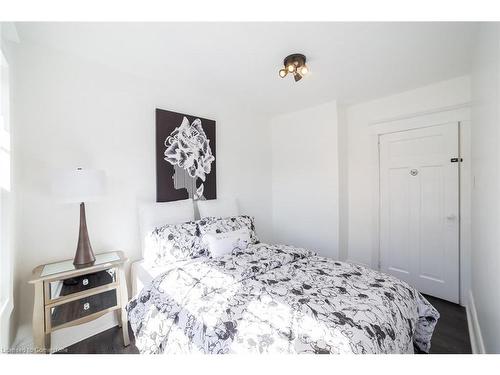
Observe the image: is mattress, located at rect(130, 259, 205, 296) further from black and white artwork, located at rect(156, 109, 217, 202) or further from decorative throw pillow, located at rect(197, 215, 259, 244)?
black and white artwork, located at rect(156, 109, 217, 202)

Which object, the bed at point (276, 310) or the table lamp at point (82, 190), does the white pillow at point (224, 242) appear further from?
the table lamp at point (82, 190)

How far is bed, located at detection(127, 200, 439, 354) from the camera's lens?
3.24ft

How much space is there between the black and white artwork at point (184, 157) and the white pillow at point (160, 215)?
0.45 feet

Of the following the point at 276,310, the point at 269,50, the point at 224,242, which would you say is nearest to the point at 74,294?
the point at 224,242

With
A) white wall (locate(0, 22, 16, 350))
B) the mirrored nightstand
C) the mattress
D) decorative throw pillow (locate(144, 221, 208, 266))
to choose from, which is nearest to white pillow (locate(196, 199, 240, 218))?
decorative throw pillow (locate(144, 221, 208, 266))

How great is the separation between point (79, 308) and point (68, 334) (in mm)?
389

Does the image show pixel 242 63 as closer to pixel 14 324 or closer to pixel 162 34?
pixel 162 34

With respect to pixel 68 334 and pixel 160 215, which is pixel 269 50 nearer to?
pixel 160 215

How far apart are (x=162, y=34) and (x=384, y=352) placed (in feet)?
7.63

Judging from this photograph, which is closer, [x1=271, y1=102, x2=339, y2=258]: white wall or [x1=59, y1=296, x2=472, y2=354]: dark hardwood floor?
[x1=59, y1=296, x2=472, y2=354]: dark hardwood floor

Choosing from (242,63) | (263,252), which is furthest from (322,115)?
(263,252)

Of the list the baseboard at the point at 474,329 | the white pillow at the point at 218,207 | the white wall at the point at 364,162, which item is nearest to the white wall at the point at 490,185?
the baseboard at the point at 474,329

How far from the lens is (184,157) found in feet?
8.00

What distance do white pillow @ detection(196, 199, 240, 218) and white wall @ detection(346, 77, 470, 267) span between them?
5.25 feet
